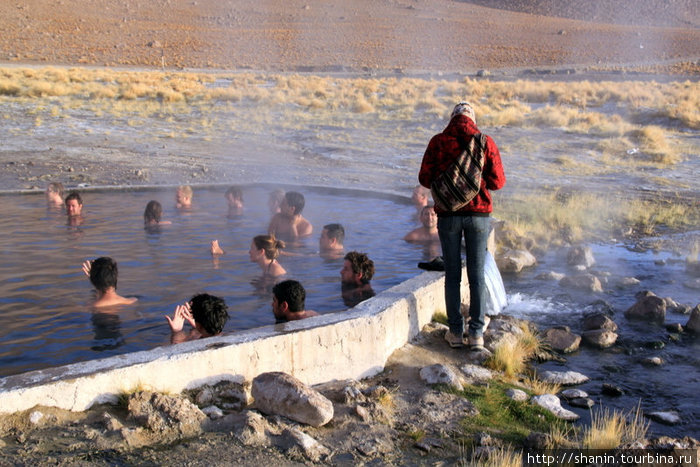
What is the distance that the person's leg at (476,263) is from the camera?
5059 millimetres

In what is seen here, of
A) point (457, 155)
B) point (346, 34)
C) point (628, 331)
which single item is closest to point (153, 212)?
point (457, 155)

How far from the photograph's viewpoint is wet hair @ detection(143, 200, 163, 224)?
→ 872 cm

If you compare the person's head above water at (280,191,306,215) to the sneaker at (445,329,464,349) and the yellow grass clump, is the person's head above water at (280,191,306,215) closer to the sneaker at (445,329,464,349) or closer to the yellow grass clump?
the sneaker at (445,329,464,349)

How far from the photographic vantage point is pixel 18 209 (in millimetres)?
9594

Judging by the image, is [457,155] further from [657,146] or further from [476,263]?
[657,146]

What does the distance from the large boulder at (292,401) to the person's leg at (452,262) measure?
1602 millimetres

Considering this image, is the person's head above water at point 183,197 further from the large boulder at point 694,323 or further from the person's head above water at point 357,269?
the large boulder at point 694,323

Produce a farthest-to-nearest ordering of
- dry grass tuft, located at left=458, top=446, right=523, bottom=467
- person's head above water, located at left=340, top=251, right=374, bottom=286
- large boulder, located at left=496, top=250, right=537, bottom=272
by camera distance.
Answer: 1. large boulder, located at left=496, top=250, right=537, bottom=272
2. person's head above water, located at left=340, top=251, right=374, bottom=286
3. dry grass tuft, located at left=458, top=446, right=523, bottom=467

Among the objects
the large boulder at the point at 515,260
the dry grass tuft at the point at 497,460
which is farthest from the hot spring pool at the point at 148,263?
the dry grass tuft at the point at 497,460

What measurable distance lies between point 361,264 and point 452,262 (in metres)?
1.40

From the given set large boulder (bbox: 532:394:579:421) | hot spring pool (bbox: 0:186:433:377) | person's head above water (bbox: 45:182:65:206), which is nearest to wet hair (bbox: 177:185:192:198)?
hot spring pool (bbox: 0:186:433:377)

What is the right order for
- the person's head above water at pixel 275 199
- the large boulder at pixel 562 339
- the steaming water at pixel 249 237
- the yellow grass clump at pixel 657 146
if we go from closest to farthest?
1. the steaming water at pixel 249 237
2. the large boulder at pixel 562 339
3. the person's head above water at pixel 275 199
4. the yellow grass clump at pixel 657 146

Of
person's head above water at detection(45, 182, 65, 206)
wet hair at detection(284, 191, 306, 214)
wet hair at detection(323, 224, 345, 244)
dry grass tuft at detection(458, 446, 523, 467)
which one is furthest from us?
person's head above water at detection(45, 182, 65, 206)

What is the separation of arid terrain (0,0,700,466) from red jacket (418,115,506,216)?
1802 inches
